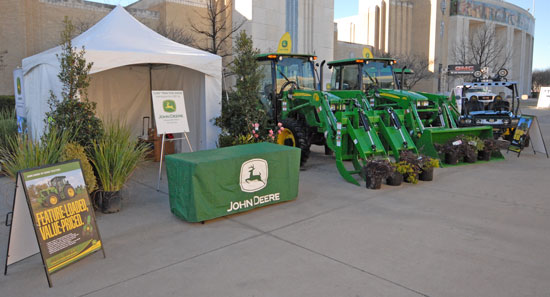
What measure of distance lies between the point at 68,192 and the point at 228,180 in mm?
1948

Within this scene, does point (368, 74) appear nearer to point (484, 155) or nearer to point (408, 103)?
point (408, 103)

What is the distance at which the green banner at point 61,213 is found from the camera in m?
3.71

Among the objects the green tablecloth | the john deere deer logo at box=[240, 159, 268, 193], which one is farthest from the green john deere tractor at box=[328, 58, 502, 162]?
the john deere deer logo at box=[240, 159, 268, 193]

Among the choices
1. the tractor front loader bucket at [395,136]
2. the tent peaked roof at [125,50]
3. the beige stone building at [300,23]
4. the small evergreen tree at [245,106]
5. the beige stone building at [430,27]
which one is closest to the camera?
the tent peaked roof at [125,50]

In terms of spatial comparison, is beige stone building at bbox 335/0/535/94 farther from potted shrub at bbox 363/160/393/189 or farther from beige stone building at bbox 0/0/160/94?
potted shrub at bbox 363/160/393/189

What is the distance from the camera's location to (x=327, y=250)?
14.4ft

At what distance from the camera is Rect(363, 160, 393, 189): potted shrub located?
700 centimetres

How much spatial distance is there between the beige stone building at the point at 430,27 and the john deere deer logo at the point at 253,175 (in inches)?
1771

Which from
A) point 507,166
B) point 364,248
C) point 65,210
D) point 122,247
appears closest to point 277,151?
point 364,248

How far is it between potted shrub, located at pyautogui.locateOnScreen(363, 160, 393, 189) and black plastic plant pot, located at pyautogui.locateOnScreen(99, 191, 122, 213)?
4.03m

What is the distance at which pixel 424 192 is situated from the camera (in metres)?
6.91

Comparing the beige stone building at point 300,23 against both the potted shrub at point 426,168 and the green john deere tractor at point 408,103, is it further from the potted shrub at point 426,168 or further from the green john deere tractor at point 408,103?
the potted shrub at point 426,168

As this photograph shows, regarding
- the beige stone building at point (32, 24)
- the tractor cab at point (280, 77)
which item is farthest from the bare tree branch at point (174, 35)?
the tractor cab at point (280, 77)

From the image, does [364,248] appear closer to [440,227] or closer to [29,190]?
[440,227]
